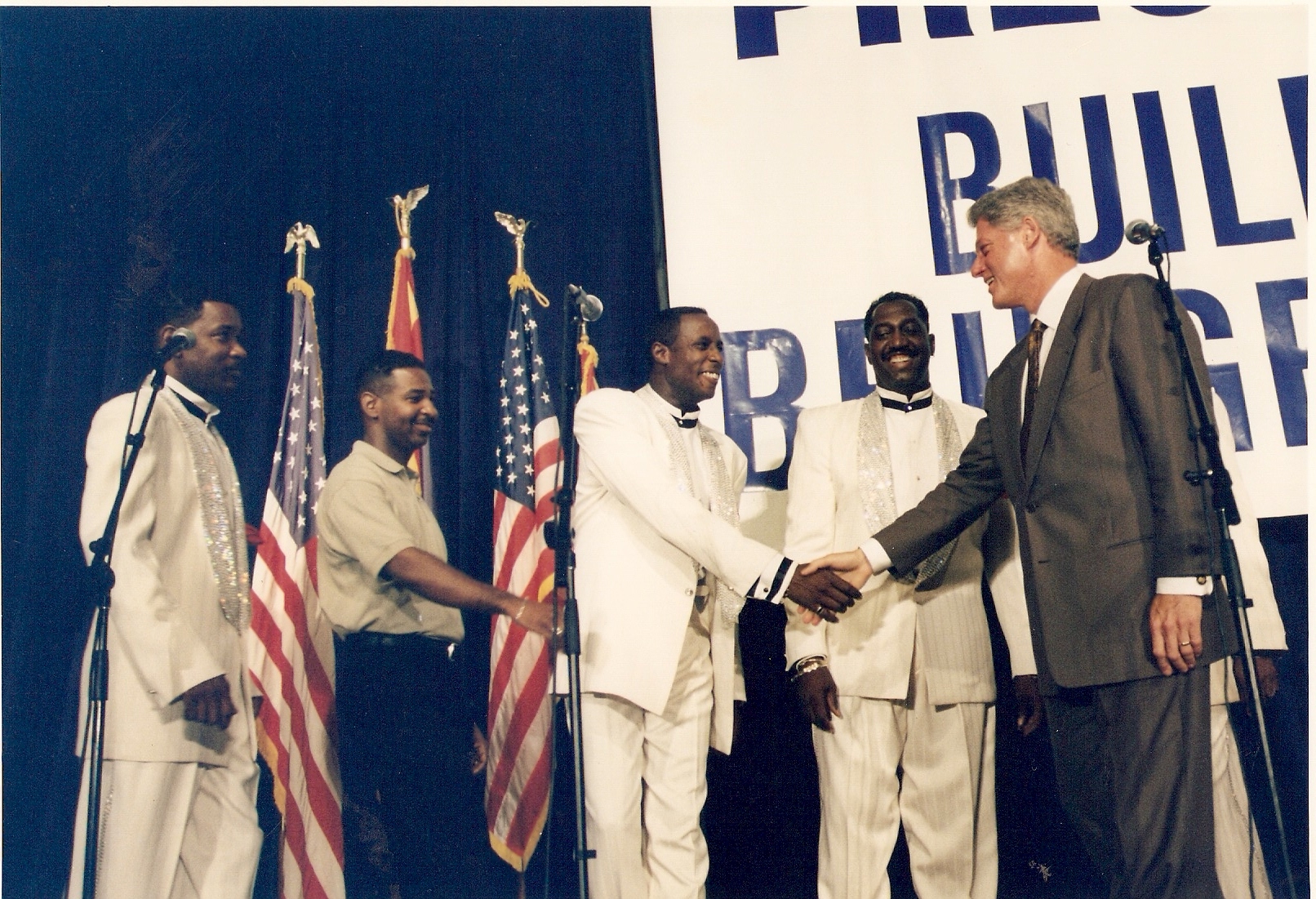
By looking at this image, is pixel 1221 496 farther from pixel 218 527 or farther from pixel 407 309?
pixel 218 527

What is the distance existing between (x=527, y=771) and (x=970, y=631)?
60.9 inches

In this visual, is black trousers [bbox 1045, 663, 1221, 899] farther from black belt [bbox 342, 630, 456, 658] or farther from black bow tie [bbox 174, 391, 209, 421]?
black bow tie [bbox 174, 391, 209, 421]

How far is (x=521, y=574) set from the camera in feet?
12.5

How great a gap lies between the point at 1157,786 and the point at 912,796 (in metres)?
0.82

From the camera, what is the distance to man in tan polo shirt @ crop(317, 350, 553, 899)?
139 inches

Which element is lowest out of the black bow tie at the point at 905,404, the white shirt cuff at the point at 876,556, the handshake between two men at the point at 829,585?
the handshake between two men at the point at 829,585

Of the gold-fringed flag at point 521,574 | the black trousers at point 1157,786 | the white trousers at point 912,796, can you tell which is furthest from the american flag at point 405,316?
the black trousers at point 1157,786

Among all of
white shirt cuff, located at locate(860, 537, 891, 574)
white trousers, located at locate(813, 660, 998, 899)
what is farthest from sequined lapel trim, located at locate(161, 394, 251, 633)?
white shirt cuff, located at locate(860, 537, 891, 574)

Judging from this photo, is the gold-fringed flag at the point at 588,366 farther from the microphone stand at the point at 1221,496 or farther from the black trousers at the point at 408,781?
the microphone stand at the point at 1221,496

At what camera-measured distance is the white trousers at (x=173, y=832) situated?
3117mm

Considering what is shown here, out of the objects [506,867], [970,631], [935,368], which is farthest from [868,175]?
[506,867]

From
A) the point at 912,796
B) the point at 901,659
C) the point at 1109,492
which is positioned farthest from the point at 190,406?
the point at 1109,492

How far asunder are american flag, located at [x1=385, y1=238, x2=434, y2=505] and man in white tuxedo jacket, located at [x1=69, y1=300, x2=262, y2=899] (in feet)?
2.23

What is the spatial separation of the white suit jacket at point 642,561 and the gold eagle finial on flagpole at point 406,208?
1.17m
